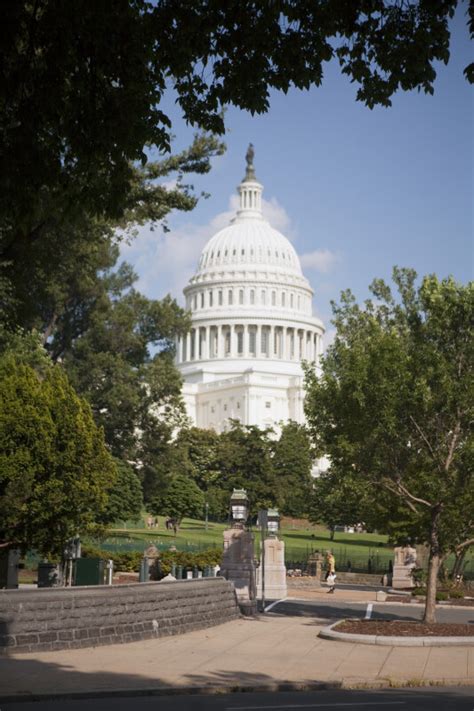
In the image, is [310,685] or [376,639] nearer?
[310,685]

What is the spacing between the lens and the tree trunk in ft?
88.9

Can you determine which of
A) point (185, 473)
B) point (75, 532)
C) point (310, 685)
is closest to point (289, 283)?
point (185, 473)

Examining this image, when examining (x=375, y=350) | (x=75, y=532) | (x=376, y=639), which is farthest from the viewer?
(x=75, y=532)

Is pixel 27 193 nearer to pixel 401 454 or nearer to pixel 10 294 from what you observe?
pixel 401 454

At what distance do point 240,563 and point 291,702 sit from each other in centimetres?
1764

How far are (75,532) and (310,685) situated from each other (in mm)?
27921

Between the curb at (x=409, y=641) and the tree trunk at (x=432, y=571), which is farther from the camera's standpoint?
the tree trunk at (x=432, y=571)

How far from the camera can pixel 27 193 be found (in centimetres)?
1245

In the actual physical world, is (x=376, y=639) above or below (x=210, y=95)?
below

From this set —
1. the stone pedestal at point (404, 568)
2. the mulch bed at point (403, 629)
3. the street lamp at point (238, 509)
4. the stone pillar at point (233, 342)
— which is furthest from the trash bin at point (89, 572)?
the stone pillar at point (233, 342)

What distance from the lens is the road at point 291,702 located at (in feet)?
43.4

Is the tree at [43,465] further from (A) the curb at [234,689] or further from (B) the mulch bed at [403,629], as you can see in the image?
(A) the curb at [234,689]

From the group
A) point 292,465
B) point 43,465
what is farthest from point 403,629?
point 292,465

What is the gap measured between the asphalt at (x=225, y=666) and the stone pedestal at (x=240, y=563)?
7164mm
